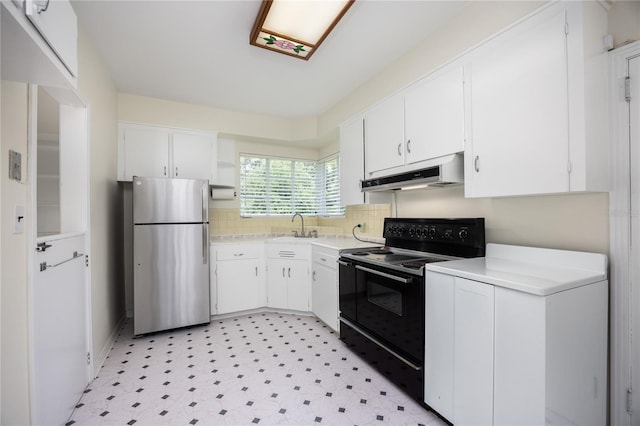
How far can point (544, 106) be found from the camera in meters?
1.41

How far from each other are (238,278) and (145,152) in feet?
6.02

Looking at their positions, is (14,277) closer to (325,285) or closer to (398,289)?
(398,289)

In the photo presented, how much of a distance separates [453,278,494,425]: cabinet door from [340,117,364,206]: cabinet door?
1.55m

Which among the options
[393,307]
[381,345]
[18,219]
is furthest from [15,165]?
[381,345]

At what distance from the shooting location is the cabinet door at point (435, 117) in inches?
72.9

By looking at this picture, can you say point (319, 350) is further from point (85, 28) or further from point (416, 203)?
point (85, 28)

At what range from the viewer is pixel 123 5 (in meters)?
1.79

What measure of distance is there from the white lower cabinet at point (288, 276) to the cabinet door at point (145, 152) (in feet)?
5.33

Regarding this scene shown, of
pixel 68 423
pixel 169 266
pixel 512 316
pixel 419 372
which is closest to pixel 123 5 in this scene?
pixel 169 266

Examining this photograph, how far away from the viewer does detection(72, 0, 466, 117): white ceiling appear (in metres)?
1.84

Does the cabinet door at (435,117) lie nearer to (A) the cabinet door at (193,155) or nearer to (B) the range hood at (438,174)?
(B) the range hood at (438,174)

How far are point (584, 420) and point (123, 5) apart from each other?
3.51 meters

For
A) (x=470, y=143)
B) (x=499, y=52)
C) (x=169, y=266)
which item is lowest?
(x=169, y=266)

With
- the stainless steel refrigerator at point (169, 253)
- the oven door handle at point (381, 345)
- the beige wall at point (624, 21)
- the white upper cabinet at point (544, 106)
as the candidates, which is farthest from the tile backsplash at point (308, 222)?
the beige wall at point (624, 21)
